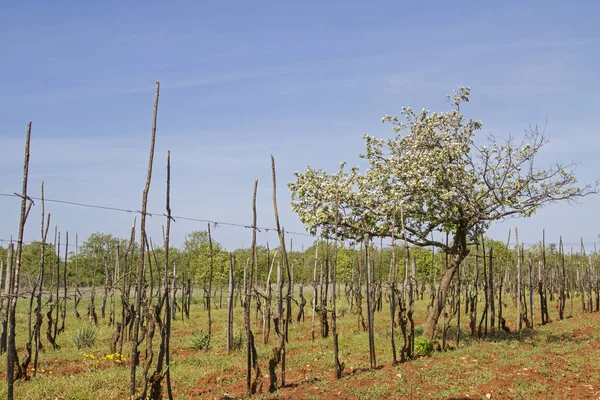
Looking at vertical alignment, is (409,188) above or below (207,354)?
above

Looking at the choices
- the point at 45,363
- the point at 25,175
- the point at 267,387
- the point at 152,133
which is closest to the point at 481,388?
the point at 267,387

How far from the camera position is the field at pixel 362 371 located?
398 inches

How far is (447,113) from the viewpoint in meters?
15.6

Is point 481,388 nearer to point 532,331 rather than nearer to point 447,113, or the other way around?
point 447,113

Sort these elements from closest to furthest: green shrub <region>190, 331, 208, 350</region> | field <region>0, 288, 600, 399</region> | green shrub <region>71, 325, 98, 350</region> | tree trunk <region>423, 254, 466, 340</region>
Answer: field <region>0, 288, 600, 399</region> < tree trunk <region>423, 254, 466, 340</region> < green shrub <region>190, 331, 208, 350</region> < green shrub <region>71, 325, 98, 350</region>

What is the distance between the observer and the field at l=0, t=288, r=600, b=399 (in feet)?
33.2

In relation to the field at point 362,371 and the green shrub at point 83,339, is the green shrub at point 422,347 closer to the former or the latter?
the field at point 362,371

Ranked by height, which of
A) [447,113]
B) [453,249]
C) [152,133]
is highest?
[447,113]

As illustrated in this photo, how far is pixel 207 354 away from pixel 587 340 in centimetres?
1168

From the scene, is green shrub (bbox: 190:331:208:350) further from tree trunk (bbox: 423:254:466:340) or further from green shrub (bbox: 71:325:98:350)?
tree trunk (bbox: 423:254:466:340)

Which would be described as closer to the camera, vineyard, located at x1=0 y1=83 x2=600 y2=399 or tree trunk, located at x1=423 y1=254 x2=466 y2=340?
vineyard, located at x1=0 y1=83 x2=600 y2=399

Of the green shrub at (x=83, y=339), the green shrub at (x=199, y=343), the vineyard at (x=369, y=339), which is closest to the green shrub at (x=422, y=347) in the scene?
the vineyard at (x=369, y=339)

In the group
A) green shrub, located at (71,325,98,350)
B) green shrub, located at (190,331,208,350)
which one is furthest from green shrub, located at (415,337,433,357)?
green shrub, located at (71,325,98,350)

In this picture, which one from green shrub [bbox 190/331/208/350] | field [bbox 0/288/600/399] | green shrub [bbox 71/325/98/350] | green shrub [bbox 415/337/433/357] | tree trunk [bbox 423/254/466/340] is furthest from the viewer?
green shrub [bbox 71/325/98/350]
